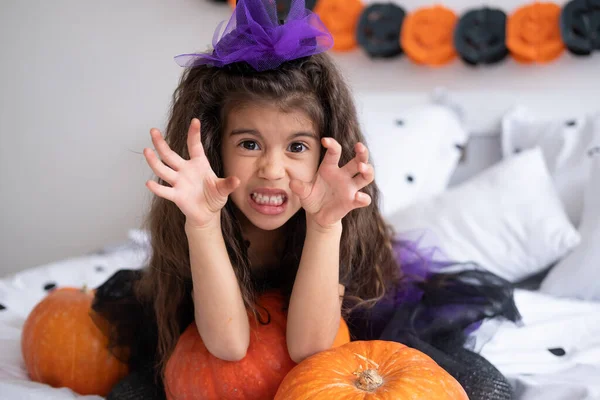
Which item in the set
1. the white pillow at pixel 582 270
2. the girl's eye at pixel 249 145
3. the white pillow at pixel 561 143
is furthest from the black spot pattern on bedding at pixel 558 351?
the girl's eye at pixel 249 145

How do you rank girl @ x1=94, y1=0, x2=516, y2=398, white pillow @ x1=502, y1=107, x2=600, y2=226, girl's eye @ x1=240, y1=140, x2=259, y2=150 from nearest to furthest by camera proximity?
girl @ x1=94, y1=0, x2=516, y2=398, girl's eye @ x1=240, y1=140, x2=259, y2=150, white pillow @ x1=502, y1=107, x2=600, y2=226

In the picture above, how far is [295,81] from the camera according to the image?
94cm

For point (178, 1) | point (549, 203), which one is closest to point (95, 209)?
point (178, 1)

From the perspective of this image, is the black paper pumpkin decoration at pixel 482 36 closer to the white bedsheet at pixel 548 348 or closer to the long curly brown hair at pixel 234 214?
the white bedsheet at pixel 548 348

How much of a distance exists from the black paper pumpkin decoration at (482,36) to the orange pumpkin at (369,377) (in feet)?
4.56

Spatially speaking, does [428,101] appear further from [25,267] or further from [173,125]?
[25,267]

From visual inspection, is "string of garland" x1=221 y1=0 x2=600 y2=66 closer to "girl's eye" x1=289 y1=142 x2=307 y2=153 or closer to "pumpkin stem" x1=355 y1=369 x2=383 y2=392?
"girl's eye" x1=289 y1=142 x2=307 y2=153

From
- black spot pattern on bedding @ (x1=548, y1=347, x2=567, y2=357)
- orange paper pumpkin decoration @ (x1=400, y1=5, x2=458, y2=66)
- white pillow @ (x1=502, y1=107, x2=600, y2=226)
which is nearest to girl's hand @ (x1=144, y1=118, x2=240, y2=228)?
black spot pattern on bedding @ (x1=548, y1=347, x2=567, y2=357)

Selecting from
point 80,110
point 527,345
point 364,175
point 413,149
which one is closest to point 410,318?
point 527,345

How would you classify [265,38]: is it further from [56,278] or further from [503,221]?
[56,278]

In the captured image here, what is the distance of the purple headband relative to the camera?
910mm

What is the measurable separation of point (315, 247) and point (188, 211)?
187mm

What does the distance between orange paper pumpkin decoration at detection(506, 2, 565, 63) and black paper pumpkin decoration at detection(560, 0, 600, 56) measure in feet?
0.11

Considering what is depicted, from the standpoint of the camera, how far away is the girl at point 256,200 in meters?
0.84
